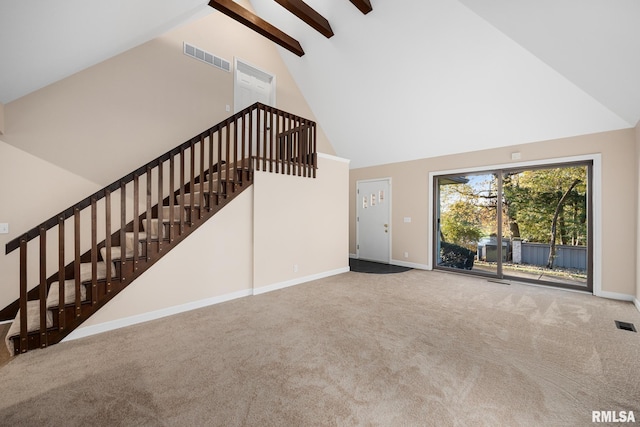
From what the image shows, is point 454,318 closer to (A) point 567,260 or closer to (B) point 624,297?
(B) point 624,297

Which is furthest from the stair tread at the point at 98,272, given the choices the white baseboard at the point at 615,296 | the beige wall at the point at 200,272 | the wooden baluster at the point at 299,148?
the white baseboard at the point at 615,296

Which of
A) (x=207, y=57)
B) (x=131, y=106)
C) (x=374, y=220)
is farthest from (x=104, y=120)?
(x=374, y=220)

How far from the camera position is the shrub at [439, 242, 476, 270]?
559cm

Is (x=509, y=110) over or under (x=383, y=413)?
over

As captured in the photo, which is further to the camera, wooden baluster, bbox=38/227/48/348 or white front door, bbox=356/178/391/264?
white front door, bbox=356/178/391/264

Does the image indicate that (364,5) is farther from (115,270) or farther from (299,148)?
(115,270)

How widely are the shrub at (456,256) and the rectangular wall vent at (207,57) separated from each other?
5.92 metres

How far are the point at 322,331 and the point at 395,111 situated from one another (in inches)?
172

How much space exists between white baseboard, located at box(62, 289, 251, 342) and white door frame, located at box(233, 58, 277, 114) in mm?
3632

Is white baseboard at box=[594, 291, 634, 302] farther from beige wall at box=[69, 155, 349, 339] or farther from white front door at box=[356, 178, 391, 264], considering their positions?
beige wall at box=[69, 155, 349, 339]

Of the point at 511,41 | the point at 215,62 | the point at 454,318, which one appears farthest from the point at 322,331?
the point at 215,62

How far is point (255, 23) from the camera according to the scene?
458 centimetres

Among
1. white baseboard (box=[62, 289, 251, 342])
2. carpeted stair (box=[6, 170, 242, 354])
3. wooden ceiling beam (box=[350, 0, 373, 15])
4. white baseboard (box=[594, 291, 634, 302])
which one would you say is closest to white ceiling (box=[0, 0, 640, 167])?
wooden ceiling beam (box=[350, 0, 373, 15])

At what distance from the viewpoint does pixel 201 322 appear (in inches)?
114
